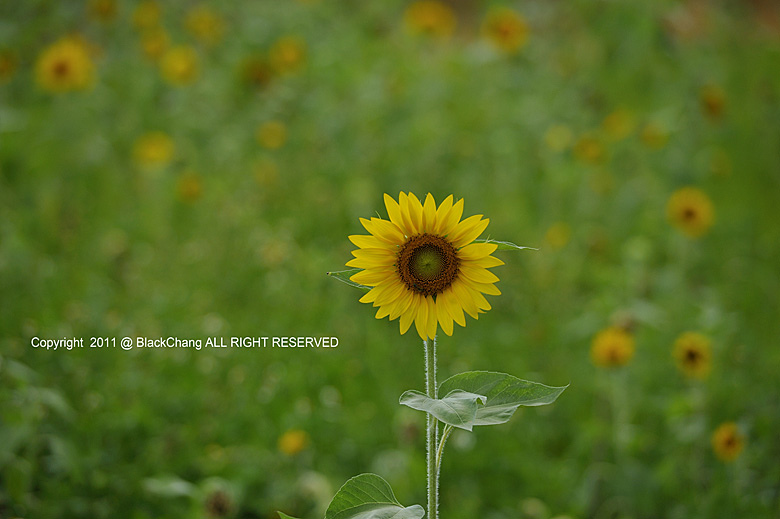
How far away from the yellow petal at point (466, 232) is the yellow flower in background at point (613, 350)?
3.27 ft

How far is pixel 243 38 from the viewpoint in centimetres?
342

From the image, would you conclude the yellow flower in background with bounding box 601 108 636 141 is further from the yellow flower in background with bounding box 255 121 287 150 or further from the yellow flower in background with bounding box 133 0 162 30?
the yellow flower in background with bounding box 133 0 162 30

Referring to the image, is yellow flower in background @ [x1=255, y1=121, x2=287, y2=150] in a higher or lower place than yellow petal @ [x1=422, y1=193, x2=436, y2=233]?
higher

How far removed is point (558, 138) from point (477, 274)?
206 centimetres

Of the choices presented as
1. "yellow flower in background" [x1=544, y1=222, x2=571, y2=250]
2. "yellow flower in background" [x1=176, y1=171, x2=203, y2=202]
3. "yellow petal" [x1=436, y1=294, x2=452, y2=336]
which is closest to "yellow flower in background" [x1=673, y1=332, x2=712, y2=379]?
"yellow flower in background" [x1=544, y1=222, x2=571, y2=250]

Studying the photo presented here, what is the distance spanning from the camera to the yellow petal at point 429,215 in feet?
2.88

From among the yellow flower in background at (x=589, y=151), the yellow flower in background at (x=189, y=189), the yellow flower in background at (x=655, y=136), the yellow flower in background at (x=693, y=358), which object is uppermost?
the yellow flower in background at (x=655, y=136)

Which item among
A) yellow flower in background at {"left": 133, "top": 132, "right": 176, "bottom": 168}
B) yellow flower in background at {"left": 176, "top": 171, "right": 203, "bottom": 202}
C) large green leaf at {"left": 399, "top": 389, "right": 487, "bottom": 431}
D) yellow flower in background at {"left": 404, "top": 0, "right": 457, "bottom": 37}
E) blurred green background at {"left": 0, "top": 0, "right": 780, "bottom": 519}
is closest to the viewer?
large green leaf at {"left": 399, "top": 389, "right": 487, "bottom": 431}

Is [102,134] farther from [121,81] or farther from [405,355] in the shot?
[405,355]

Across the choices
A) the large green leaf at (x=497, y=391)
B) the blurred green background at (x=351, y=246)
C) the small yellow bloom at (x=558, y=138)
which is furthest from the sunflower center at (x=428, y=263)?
the small yellow bloom at (x=558, y=138)

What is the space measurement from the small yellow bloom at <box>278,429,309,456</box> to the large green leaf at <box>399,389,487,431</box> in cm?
79

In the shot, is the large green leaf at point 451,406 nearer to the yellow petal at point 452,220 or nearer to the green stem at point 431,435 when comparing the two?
the green stem at point 431,435

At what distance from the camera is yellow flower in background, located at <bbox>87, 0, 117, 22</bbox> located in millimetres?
2992

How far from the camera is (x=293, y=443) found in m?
1.55
